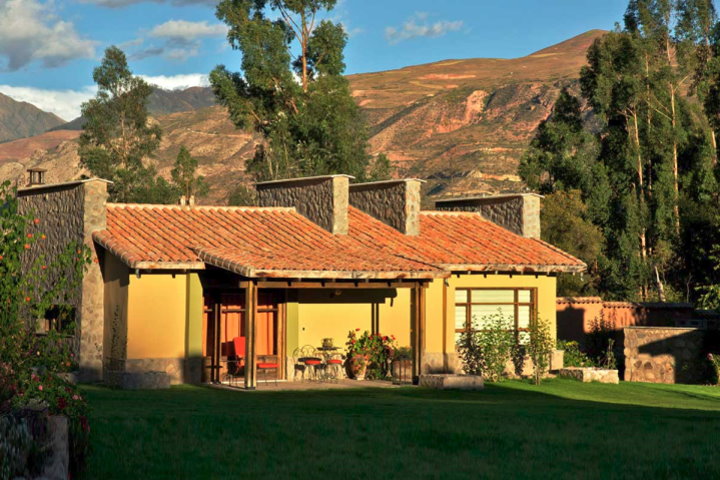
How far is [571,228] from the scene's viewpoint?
4350 cm

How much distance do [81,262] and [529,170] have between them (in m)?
41.3

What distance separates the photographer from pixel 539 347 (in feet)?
82.4

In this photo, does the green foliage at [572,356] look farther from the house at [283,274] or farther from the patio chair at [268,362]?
the patio chair at [268,362]

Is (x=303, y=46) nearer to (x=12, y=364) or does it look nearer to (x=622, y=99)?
(x=622, y=99)

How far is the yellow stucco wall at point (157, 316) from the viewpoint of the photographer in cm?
2188

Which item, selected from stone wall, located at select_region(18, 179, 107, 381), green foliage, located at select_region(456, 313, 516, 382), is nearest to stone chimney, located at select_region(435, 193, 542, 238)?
green foliage, located at select_region(456, 313, 516, 382)

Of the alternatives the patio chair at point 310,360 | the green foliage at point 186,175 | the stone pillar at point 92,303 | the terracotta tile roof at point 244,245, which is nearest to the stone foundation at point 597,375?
the terracotta tile roof at point 244,245

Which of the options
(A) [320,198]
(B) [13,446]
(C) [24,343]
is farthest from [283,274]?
(B) [13,446]

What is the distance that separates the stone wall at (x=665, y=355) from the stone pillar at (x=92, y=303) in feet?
43.6

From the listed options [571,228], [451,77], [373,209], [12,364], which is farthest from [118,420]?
[451,77]

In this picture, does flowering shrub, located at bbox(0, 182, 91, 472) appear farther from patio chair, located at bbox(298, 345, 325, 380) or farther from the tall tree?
the tall tree

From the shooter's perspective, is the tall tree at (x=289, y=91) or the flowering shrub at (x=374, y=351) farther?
the tall tree at (x=289, y=91)

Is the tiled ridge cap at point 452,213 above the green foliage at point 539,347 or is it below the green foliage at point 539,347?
above

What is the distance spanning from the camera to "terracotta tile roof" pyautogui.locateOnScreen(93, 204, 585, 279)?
21719mm
